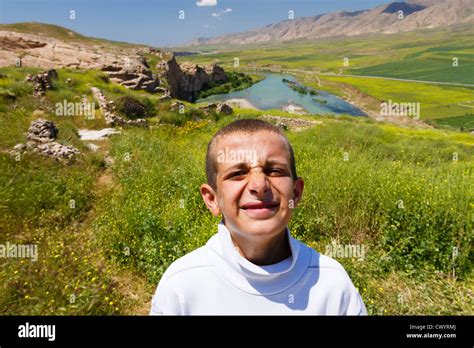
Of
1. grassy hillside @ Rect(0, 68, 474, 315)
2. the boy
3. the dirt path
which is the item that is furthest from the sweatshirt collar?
the dirt path

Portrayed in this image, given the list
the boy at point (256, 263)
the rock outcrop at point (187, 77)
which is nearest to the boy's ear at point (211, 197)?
the boy at point (256, 263)

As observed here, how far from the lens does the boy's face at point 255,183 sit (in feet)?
5.76

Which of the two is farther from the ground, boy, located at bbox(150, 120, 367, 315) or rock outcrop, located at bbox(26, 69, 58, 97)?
rock outcrop, located at bbox(26, 69, 58, 97)

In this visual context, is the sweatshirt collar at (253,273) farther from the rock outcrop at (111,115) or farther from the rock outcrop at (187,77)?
the rock outcrop at (187,77)

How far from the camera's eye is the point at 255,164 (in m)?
1.83

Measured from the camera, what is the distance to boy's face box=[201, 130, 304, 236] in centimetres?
176

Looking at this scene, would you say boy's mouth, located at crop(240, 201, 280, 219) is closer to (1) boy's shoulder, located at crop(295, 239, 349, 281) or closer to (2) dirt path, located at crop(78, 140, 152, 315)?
(1) boy's shoulder, located at crop(295, 239, 349, 281)

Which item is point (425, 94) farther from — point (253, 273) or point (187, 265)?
point (187, 265)

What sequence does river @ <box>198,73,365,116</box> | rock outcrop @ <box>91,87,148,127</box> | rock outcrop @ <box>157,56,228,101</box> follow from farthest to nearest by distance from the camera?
river @ <box>198,73,365,116</box> < rock outcrop @ <box>157,56,228,101</box> < rock outcrop @ <box>91,87,148,127</box>

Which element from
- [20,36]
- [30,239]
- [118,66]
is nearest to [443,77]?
[118,66]

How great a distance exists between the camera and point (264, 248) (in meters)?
1.87

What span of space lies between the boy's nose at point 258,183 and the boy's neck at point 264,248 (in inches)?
12.2

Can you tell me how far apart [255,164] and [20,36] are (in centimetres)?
5285

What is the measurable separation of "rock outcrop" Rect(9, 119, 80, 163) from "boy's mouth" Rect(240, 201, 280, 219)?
949 centimetres
